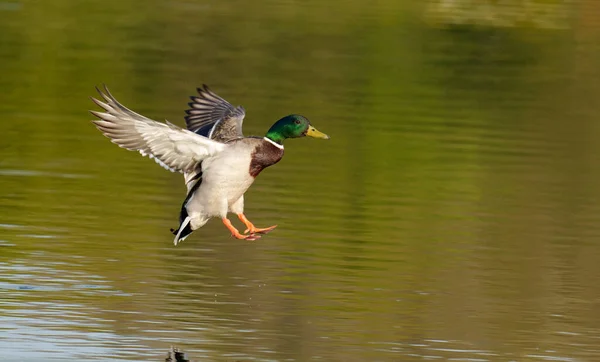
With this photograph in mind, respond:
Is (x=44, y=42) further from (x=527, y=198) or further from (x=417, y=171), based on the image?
(x=527, y=198)

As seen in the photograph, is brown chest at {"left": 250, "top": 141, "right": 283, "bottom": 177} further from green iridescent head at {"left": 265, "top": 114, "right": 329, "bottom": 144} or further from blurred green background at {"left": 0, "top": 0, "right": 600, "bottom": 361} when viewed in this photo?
blurred green background at {"left": 0, "top": 0, "right": 600, "bottom": 361}

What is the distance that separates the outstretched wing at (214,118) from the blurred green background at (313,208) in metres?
1.25

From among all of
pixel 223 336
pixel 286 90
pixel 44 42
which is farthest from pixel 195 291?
pixel 44 42

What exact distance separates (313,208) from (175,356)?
21.4 feet

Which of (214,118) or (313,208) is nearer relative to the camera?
(214,118)

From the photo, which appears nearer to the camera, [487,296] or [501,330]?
[501,330]

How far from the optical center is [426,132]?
24000mm

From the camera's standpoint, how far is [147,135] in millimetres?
12562

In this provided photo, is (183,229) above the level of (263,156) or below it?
below

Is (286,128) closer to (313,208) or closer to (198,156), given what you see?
(198,156)

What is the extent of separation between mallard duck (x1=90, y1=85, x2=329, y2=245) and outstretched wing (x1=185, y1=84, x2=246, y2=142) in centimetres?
35

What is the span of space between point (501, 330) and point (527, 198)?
670 centimetres

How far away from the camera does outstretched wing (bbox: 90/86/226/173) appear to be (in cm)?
1238

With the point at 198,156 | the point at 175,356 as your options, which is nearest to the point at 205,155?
the point at 198,156
